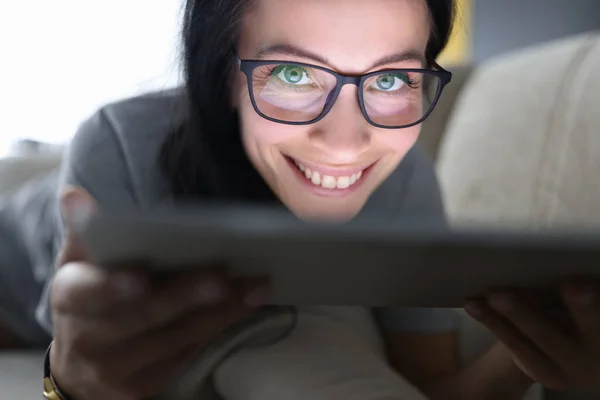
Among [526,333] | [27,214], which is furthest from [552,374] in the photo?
[27,214]

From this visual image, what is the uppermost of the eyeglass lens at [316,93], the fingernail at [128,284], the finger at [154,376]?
the eyeglass lens at [316,93]

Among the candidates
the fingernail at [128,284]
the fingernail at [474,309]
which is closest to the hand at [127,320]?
the fingernail at [128,284]

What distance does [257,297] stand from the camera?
0.44 metres

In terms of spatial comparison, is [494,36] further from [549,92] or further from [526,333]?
[526,333]

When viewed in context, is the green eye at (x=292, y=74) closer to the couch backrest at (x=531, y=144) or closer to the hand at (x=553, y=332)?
the hand at (x=553, y=332)

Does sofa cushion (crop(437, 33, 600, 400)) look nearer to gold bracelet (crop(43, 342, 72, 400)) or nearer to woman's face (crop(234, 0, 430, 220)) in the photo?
woman's face (crop(234, 0, 430, 220))

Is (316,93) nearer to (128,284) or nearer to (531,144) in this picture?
(128,284)

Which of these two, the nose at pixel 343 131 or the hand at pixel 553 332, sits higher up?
the nose at pixel 343 131

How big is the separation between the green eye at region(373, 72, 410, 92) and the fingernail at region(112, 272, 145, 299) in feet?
1.37

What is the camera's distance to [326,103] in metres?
0.71

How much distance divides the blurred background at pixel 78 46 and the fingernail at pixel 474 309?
1876 millimetres

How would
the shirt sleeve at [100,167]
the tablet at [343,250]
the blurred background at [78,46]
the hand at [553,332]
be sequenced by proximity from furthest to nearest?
1. the blurred background at [78,46]
2. the shirt sleeve at [100,167]
3. the hand at [553,332]
4. the tablet at [343,250]

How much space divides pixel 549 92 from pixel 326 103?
1.98 feet

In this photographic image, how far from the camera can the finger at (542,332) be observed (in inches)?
18.8
